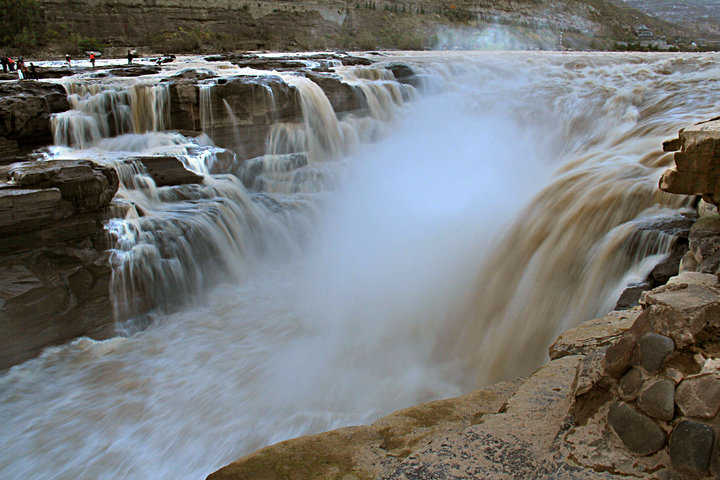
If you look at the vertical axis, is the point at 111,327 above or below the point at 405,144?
below

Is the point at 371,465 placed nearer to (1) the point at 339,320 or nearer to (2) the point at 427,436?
(2) the point at 427,436

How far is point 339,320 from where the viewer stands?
251 inches

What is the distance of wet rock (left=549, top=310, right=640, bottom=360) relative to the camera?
3197mm

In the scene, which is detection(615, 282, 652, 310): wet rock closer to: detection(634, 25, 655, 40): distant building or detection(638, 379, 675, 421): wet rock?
detection(638, 379, 675, 421): wet rock

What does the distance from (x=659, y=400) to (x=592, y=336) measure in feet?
4.23

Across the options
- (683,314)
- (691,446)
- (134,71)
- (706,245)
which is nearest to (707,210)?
(706,245)

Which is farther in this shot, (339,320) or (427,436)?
(339,320)

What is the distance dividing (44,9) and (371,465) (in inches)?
1020

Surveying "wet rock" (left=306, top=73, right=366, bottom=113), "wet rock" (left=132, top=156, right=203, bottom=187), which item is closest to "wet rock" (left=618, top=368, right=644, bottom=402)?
"wet rock" (left=132, top=156, right=203, bottom=187)

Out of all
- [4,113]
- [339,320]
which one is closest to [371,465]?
[339,320]

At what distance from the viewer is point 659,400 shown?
81.9 inches

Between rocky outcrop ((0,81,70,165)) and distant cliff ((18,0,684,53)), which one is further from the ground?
distant cliff ((18,0,684,53))

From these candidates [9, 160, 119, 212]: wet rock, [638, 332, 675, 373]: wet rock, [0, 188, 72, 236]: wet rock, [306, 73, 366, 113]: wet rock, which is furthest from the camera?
[306, 73, 366, 113]: wet rock

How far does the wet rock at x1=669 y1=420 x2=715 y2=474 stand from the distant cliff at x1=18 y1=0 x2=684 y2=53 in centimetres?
2320
